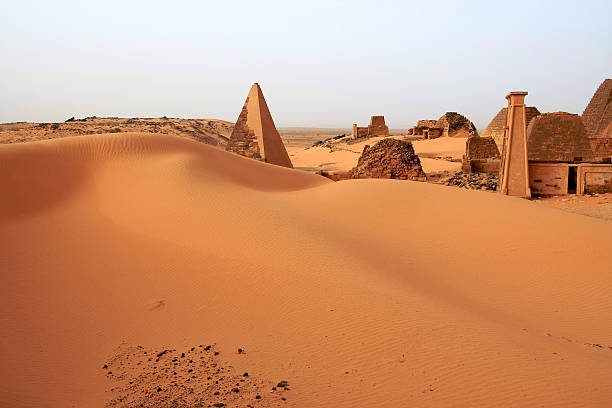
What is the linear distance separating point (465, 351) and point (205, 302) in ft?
7.82

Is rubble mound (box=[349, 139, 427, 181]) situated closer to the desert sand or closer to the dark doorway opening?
the dark doorway opening

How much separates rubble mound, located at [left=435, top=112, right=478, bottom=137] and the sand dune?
26295mm

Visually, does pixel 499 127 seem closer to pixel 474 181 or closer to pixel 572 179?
pixel 474 181

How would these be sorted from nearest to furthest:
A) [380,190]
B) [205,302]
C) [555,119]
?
[205,302] < [380,190] < [555,119]

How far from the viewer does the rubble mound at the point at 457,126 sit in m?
33.2

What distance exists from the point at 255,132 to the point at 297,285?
10199 mm

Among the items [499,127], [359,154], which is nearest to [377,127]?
[359,154]

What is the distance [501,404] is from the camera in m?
2.74

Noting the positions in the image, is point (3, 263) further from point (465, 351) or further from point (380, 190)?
point (380, 190)

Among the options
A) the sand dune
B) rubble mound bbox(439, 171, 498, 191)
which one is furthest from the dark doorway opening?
the sand dune

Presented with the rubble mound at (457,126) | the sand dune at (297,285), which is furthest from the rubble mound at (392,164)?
the rubble mound at (457,126)

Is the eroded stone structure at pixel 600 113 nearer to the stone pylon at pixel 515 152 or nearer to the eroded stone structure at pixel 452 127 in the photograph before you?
the eroded stone structure at pixel 452 127

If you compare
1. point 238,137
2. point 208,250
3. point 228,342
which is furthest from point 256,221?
point 238,137

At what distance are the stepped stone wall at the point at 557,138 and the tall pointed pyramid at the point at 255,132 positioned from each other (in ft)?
34.4
